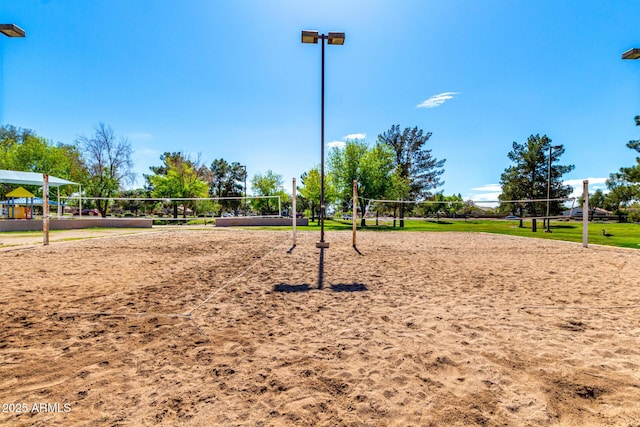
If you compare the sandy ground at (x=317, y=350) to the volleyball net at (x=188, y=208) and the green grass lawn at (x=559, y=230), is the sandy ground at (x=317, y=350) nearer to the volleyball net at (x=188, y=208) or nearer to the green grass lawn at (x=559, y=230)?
the green grass lawn at (x=559, y=230)

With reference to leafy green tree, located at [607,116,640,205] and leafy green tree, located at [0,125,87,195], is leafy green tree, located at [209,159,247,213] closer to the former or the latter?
leafy green tree, located at [0,125,87,195]

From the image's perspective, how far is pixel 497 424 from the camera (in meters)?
1.88

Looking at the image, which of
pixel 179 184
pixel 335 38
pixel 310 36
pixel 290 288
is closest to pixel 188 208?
pixel 179 184

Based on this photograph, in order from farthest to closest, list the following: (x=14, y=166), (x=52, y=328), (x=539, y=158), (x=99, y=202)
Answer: (x=539, y=158)
(x=99, y=202)
(x=14, y=166)
(x=52, y=328)

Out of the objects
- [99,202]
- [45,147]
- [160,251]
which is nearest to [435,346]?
[160,251]

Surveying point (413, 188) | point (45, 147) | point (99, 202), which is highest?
point (45, 147)

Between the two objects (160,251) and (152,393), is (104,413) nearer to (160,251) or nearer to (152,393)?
(152,393)

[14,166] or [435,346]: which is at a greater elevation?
[14,166]

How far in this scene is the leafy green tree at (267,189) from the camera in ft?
136

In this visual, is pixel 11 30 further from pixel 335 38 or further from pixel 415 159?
pixel 415 159

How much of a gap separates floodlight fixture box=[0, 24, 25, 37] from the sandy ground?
8648 mm

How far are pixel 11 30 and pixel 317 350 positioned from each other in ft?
45.4

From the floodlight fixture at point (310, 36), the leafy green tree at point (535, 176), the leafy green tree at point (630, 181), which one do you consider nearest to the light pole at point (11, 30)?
the floodlight fixture at point (310, 36)

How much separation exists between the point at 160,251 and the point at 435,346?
351 inches
